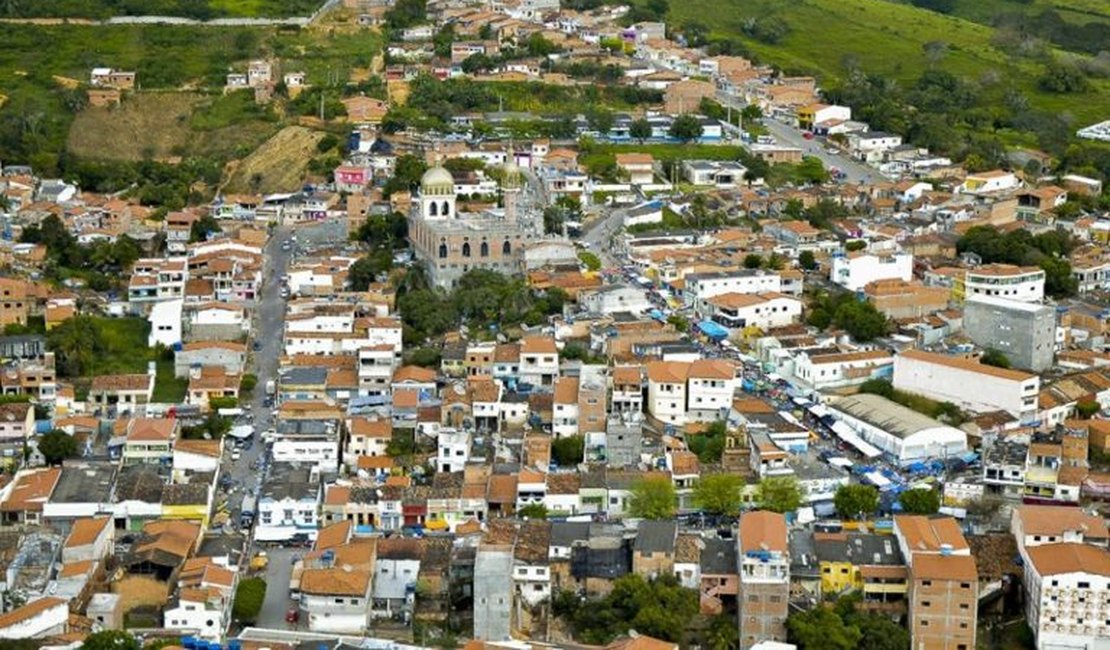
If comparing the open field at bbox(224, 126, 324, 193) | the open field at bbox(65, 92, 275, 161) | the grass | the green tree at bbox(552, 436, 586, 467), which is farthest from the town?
the grass

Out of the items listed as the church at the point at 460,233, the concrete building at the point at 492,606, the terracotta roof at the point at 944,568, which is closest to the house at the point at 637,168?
the church at the point at 460,233

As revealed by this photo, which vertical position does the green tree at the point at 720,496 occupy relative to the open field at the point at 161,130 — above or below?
below

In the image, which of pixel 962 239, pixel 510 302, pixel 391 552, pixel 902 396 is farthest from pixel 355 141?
pixel 391 552

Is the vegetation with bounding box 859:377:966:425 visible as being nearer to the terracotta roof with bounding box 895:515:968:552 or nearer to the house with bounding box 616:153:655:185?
the terracotta roof with bounding box 895:515:968:552

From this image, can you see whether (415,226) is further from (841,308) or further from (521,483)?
(521,483)

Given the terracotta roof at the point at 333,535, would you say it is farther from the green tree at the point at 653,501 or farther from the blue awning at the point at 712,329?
the blue awning at the point at 712,329
